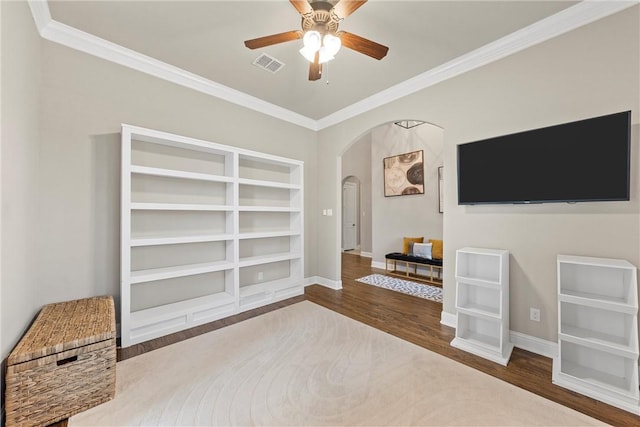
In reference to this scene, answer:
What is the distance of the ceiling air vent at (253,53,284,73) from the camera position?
2.70m

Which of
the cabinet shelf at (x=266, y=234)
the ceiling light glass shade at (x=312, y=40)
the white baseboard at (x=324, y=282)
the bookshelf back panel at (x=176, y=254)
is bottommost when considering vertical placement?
the white baseboard at (x=324, y=282)

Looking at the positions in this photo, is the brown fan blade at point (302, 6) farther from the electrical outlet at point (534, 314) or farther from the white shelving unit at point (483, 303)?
the electrical outlet at point (534, 314)

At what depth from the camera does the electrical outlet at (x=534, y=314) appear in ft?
7.56

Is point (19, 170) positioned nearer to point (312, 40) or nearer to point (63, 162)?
point (63, 162)

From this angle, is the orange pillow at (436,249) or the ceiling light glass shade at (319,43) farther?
the orange pillow at (436,249)

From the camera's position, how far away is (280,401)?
171cm

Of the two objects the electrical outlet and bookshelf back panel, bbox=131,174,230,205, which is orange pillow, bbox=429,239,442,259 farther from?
bookshelf back panel, bbox=131,174,230,205

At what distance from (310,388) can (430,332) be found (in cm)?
150

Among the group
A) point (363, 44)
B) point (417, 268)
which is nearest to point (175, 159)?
point (363, 44)

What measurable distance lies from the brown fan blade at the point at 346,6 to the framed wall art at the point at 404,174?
4.01 m

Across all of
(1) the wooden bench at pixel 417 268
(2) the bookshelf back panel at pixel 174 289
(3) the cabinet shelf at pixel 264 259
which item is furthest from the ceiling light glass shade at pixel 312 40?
(1) the wooden bench at pixel 417 268

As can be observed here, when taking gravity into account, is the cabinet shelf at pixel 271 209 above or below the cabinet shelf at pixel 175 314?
above

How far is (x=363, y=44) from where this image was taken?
6.59 ft

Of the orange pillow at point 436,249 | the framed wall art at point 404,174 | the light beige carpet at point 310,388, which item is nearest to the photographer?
the light beige carpet at point 310,388
